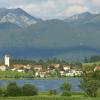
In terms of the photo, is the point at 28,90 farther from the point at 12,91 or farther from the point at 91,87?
the point at 91,87

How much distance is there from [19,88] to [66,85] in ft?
50.1

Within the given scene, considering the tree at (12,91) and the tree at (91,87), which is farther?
the tree at (91,87)

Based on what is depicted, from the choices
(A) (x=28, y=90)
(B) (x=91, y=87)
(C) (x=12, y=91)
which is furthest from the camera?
(B) (x=91, y=87)

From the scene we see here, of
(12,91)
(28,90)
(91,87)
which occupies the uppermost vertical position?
(91,87)

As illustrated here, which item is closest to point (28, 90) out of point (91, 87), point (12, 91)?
point (12, 91)

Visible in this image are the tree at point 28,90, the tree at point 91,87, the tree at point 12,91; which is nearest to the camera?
the tree at point 12,91

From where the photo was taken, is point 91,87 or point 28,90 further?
point 91,87

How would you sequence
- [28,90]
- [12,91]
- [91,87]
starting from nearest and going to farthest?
[12,91] < [28,90] < [91,87]

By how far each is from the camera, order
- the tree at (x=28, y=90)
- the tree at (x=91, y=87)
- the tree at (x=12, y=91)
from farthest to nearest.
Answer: the tree at (x=91, y=87) → the tree at (x=28, y=90) → the tree at (x=12, y=91)

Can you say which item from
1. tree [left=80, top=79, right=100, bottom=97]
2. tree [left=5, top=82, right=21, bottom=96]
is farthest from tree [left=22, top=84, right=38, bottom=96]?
tree [left=80, top=79, right=100, bottom=97]

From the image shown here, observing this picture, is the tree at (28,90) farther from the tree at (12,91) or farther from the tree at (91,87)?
the tree at (91,87)

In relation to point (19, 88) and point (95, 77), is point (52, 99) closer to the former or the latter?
point (19, 88)

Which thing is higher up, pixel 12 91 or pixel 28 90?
pixel 28 90

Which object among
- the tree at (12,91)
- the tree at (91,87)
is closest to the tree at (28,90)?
the tree at (12,91)
